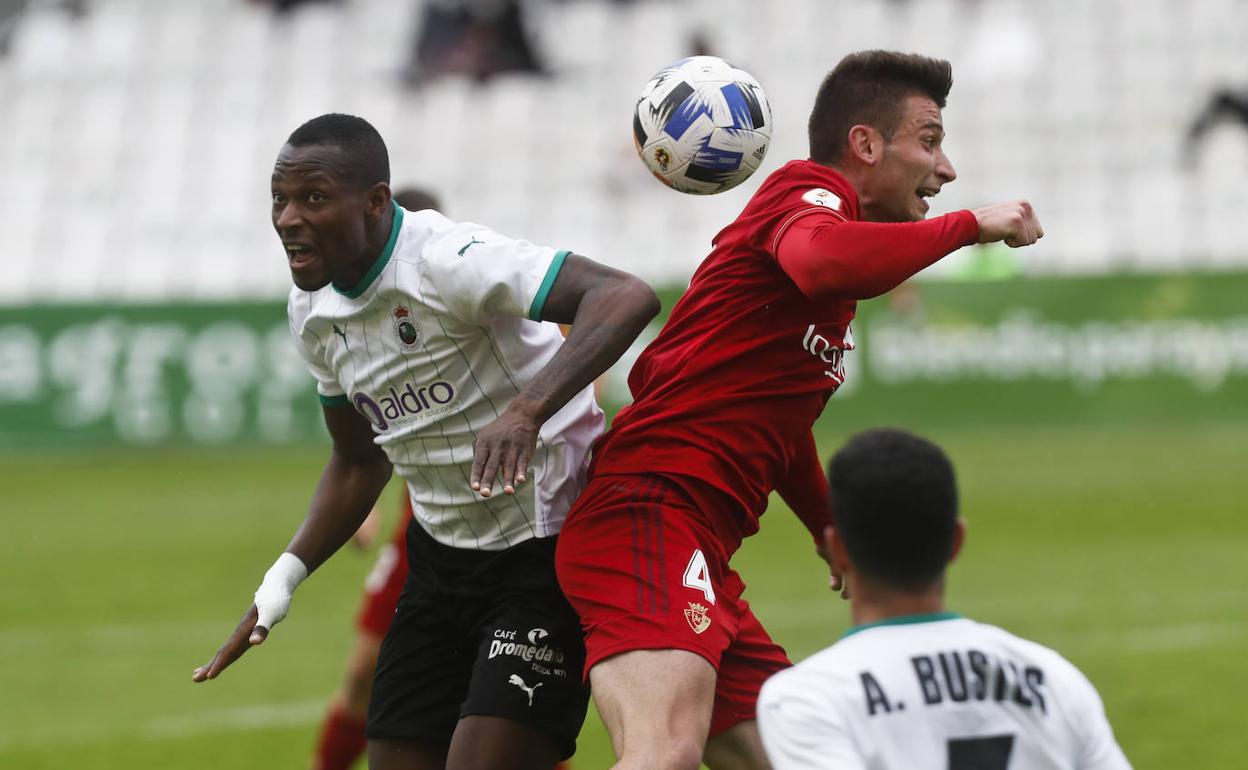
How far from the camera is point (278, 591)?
16.5ft

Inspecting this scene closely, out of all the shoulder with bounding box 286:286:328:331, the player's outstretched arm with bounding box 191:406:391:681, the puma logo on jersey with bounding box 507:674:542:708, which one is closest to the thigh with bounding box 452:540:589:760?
the puma logo on jersey with bounding box 507:674:542:708

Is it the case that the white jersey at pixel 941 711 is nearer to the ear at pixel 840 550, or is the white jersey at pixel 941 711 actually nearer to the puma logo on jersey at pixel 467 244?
the ear at pixel 840 550

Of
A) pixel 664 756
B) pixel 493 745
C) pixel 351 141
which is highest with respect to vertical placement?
pixel 351 141

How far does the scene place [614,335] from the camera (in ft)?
14.6

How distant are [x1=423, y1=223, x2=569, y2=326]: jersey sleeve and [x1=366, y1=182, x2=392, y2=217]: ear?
0.16m

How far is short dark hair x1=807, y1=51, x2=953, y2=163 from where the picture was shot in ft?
15.9

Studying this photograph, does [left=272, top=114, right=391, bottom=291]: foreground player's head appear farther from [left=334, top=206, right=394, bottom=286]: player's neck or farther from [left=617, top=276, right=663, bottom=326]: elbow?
[left=617, top=276, right=663, bottom=326]: elbow

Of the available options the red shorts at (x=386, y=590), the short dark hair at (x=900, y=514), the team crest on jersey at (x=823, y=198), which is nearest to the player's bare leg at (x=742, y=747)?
the team crest on jersey at (x=823, y=198)

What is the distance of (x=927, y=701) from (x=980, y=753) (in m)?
0.13

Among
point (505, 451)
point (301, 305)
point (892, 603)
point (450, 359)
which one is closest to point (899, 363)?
point (301, 305)

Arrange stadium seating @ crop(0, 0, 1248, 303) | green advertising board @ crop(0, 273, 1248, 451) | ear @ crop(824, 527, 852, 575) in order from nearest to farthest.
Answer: ear @ crop(824, 527, 852, 575) → green advertising board @ crop(0, 273, 1248, 451) → stadium seating @ crop(0, 0, 1248, 303)

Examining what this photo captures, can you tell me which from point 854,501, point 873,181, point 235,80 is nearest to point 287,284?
point 235,80

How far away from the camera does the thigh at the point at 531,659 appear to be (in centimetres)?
461

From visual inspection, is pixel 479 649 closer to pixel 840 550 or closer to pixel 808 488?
pixel 808 488
